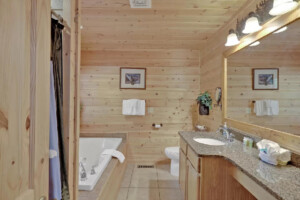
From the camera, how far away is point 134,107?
335 centimetres

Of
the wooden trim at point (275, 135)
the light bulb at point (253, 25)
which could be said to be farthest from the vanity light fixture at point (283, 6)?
the wooden trim at point (275, 135)

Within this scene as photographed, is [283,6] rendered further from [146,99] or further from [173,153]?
[146,99]

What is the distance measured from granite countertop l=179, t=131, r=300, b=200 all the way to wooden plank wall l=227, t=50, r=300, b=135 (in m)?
0.33

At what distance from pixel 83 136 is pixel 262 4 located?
3337 millimetres

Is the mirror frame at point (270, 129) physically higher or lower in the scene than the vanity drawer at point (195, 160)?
higher

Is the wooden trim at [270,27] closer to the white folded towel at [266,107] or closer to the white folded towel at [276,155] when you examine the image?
the white folded towel at [266,107]

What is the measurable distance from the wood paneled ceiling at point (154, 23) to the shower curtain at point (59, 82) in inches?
58.7

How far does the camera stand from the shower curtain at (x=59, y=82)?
2.90 feet

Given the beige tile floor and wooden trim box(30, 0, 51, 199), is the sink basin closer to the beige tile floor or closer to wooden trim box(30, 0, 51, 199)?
the beige tile floor

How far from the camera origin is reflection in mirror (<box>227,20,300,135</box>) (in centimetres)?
142

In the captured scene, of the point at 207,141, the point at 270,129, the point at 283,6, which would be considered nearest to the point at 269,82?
the point at 270,129

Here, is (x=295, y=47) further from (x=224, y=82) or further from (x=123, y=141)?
(x=123, y=141)

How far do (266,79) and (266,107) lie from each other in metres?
0.28

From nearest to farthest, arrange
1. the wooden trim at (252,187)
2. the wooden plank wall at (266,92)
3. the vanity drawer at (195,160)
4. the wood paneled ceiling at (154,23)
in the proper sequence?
1. the wooden trim at (252,187)
2. the wooden plank wall at (266,92)
3. the vanity drawer at (195,160)
4. the wood paneled ceiling at (154,23)
